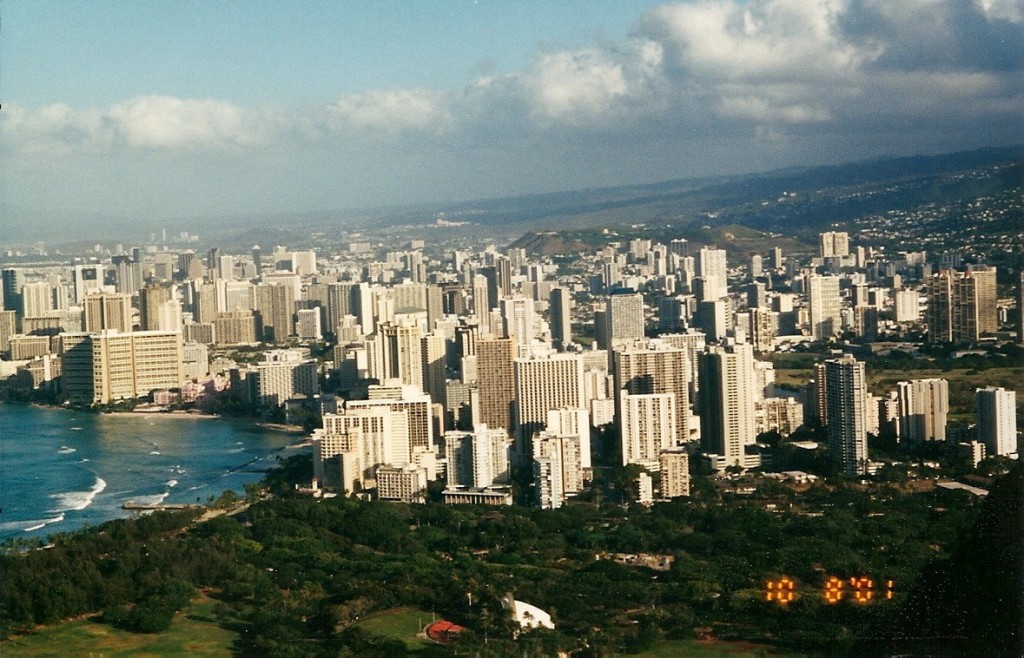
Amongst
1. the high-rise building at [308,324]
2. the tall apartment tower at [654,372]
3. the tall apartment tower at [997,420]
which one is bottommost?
the tall apartment tower at [997,420]

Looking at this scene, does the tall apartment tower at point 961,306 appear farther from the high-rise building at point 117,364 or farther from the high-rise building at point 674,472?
the high-rise building at point 117,364

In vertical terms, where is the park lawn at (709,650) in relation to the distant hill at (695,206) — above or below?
below

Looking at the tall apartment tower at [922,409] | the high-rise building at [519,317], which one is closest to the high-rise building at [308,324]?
the high-rise building at [519,317]

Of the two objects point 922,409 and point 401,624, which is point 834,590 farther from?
point 922,409

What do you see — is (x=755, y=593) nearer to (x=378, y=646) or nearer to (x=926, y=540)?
(x=926, y=540)

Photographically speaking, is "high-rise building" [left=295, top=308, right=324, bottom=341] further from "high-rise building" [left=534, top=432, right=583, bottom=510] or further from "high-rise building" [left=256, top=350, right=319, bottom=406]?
"high-rise building" [left=534, top=432, right=583, bottom=510]

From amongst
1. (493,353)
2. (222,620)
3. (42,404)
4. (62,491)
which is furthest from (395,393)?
A: (222,620)
